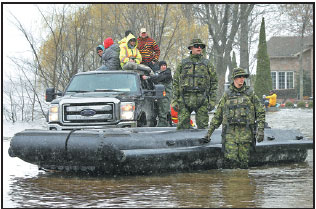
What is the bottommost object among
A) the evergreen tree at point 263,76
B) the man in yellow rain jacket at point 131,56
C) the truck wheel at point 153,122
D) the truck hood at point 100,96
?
the truck wheel at point 153,122

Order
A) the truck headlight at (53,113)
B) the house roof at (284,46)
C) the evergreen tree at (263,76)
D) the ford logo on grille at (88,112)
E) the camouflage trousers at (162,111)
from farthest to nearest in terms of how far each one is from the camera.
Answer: the house roof at (284,46)
the evergreen tree at (263,76)
the camouflage trousers at (162,111)
the truck headlight at (53,113)
the ford logo on grille at (88,112)

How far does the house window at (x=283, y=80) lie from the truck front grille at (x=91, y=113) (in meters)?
53.1

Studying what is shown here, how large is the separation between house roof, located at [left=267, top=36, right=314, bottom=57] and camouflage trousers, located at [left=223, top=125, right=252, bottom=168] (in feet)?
174

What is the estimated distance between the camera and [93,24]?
2572cm

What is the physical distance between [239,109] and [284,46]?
55.9 metres

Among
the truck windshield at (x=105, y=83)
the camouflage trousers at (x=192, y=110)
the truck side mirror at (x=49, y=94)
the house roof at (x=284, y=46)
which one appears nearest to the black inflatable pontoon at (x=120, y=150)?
the camouflage trousers at (x=192, y=110)

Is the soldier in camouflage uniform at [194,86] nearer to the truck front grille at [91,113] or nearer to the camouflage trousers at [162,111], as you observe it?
the truck front grille at [91,113]

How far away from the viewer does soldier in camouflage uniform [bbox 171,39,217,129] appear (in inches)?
468

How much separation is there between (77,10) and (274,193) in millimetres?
16312

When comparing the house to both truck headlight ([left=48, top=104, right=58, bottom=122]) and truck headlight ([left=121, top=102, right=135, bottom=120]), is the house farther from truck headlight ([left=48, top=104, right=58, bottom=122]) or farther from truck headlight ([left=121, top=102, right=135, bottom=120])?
truck headlight ([left=48, top=104, right=58, bottom=122])

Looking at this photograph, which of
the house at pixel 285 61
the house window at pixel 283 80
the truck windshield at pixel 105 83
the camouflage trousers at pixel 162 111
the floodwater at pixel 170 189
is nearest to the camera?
the floodwater at pixel 170 189

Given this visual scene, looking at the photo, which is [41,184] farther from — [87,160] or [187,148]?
[187,148]

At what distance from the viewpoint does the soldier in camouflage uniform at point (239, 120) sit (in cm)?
1073

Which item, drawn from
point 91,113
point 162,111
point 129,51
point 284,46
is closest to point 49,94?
point 91,113
